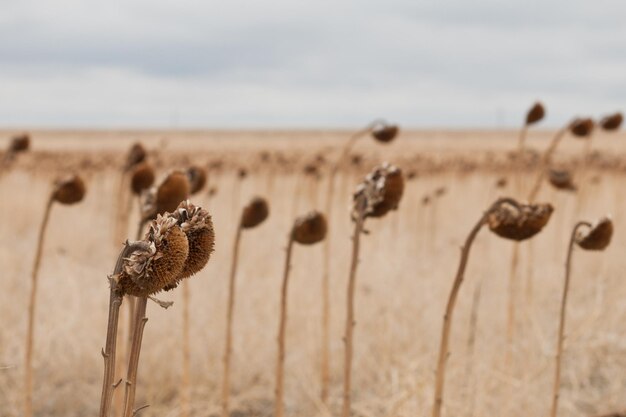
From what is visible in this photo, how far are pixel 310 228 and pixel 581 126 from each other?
172 cm

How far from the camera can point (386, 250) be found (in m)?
6.90

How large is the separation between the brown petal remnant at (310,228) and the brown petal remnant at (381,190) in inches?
11.5

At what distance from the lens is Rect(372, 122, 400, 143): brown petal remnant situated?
2.79m

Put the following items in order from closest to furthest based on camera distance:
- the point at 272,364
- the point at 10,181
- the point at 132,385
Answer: the point at 132,385 < the point at 272,364 < the point at 10,181

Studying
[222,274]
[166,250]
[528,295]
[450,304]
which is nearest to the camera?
[166,250]

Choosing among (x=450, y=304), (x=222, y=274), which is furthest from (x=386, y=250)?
(x=450, y=304)

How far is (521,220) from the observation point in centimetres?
159

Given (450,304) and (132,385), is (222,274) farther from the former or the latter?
(132,385)

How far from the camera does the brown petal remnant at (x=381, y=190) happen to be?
1.81 m

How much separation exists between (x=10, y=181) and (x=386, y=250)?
25.9 feet

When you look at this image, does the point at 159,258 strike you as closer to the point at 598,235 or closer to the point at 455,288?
the point at 455,288

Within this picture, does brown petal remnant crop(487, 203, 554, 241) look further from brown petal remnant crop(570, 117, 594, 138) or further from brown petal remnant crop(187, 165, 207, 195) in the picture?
brown petal remnant crop(570, 117, 594, 138)

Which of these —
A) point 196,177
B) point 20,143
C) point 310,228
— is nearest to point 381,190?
point 310,228

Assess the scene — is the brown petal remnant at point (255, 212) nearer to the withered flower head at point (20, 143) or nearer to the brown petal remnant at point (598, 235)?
the brown petal remnant at point (598, 235)
